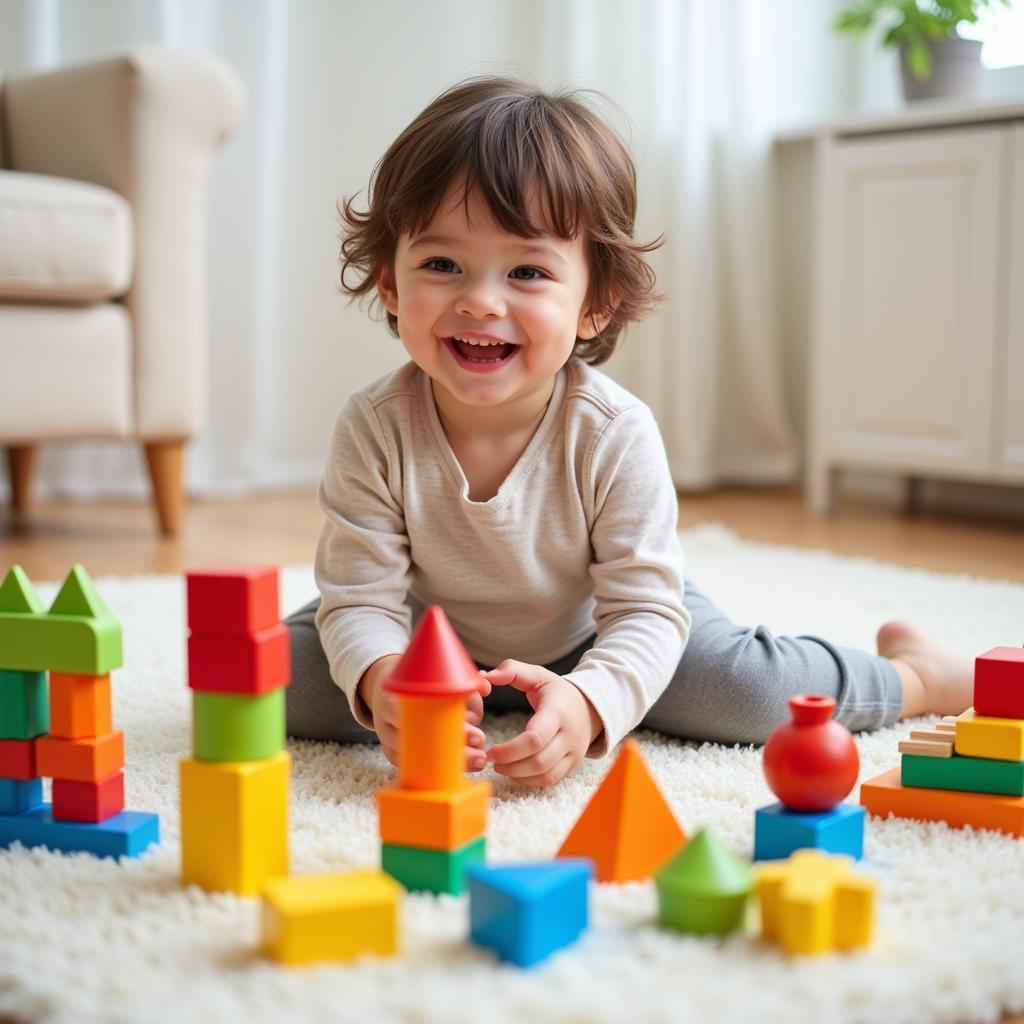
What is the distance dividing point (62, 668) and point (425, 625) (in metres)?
0.22

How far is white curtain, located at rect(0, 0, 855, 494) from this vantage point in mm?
2799

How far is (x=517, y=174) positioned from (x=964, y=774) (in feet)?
1.72

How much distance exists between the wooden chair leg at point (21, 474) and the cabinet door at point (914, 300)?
4.92 ft

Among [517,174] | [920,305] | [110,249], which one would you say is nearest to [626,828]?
[517,174]

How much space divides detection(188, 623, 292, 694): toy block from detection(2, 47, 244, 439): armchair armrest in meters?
1.52

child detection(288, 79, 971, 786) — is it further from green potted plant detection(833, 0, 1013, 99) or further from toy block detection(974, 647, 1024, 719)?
green potted plant detection(833, 0, 1013, 99)

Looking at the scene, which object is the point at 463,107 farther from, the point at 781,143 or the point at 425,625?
the point at 781,143

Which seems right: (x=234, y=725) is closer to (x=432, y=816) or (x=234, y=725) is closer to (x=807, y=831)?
(x=432, y=816)

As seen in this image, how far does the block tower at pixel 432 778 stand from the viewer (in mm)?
730

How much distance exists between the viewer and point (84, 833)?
832 millimetres

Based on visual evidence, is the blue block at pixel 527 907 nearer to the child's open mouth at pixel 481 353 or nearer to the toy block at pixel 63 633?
the toy block at pixel 63 633

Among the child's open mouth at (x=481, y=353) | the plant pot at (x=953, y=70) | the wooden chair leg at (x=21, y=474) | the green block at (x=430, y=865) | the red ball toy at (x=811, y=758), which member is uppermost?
the plant pot at (x=953, y=70)

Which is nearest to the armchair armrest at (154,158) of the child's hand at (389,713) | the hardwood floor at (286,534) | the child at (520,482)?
the hardwood floor at (286,534)

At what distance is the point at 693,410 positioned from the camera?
301 centimetres
